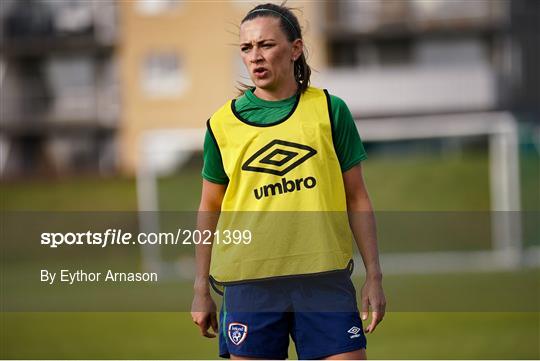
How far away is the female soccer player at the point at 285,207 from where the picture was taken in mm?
3012

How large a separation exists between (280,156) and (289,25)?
40cm

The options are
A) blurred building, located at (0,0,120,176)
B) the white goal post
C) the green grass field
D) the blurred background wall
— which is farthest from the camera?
blurred building, located at (0,0,120,176)

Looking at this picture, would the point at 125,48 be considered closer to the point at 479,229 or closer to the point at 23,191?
the point at 23,191

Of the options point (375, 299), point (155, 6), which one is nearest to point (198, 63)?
point (155, 6)

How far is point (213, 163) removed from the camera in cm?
308

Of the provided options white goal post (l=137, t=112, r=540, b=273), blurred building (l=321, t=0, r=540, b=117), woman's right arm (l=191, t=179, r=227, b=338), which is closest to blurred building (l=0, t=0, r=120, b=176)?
blurred building (l=321, t=0, r=540, b=117)

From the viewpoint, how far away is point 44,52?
27.0m

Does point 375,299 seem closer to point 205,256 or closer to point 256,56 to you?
point 205,256

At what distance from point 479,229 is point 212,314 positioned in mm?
12696

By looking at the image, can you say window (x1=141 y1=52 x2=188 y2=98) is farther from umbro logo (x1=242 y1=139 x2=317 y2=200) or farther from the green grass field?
umbro logo (x1=242 y1=139 x2=317 y2=200)

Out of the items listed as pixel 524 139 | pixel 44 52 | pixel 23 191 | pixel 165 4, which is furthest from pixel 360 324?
pixel 44 52

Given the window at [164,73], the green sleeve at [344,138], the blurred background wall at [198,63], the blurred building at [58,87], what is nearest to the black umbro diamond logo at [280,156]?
the green sleeve at [344,138]

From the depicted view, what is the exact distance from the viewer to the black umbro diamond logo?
299 centimetres

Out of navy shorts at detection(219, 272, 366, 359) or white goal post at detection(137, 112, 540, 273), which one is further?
white goal post at detection(137, 112, 540, 273)
